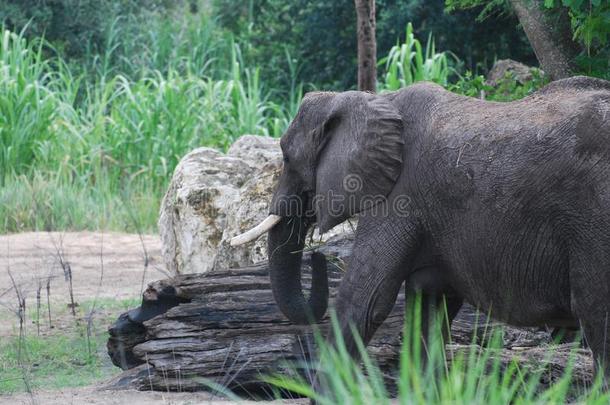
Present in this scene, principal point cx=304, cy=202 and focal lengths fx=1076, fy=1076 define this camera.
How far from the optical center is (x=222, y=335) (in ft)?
19.1

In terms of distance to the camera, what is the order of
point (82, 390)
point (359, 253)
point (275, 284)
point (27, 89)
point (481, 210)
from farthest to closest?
point (27, 89) → point (82, 390) → point (275, 284) → point (359, 253) → point (481, 210)

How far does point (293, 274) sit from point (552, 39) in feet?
10.5

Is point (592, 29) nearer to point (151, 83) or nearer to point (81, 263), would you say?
point (81, 263)

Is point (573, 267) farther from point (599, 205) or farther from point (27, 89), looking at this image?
point (27, 89)

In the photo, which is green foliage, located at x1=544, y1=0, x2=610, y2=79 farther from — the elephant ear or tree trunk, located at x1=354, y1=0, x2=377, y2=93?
tree trunk, located at x1=354, y1=0, x2=377, y2=93

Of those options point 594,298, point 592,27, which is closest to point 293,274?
point 594,298

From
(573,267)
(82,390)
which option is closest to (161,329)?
(82,390)

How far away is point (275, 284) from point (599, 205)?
191cm

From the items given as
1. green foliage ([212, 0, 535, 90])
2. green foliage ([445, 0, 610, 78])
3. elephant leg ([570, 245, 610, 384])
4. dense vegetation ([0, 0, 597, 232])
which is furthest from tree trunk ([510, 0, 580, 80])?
green foliage ([212, 0, 535, 90])

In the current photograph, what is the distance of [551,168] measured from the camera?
14.1ft

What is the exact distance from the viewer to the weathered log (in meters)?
5.68

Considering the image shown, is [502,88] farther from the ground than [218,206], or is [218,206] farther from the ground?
[502,88]

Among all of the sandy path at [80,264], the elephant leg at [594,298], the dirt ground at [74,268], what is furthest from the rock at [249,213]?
the elephant leg at [594,298]

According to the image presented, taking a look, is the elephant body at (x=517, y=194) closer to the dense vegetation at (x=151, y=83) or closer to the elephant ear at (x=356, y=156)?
the elephant ear at (x=356, y=156)
